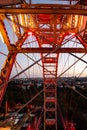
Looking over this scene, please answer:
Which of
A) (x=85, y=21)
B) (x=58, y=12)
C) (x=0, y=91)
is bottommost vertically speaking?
(x=0, y=91)

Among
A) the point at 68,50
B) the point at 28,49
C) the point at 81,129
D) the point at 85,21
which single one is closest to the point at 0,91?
the point at 28,49

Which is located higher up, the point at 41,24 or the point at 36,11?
the point at 41,24

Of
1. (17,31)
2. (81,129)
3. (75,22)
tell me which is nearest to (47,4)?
→ (75,22)

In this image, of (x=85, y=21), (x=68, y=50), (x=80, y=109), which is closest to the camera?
(x=85, y=21)

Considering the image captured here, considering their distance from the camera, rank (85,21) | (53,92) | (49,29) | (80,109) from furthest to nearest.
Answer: (80,109) < (53,92) < (49,29) < (85,21)

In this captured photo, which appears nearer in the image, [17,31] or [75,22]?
[75,22]

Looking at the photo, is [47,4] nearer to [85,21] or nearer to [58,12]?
[85,21]

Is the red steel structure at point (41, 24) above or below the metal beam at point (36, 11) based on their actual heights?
above

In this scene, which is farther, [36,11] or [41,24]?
[41,24]

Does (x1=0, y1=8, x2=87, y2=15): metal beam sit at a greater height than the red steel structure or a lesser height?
lesser

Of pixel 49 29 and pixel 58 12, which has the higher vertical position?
pixel 49 29

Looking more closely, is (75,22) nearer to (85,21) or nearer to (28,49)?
(85,21)
